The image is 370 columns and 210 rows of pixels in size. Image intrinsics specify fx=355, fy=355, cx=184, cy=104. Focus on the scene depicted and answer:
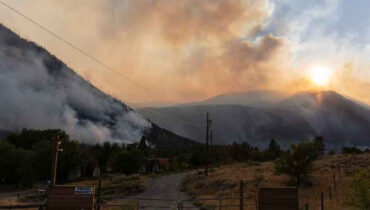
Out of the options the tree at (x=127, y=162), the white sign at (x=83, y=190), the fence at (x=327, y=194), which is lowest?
the fence at (x=327, y=194)

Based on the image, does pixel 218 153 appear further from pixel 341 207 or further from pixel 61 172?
pixel 341 207

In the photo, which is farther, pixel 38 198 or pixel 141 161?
pixel 141 161

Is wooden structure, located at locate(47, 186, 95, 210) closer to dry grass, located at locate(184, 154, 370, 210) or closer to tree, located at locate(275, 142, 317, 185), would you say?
dry grass, located at locate(184, 154, 370, 210)

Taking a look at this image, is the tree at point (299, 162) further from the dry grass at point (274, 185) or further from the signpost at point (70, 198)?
the signpost at point (70, 198)

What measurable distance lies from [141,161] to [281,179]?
213 feet

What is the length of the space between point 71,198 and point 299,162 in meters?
38.7

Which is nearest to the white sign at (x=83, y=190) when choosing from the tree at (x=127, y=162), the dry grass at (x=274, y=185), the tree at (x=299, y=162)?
the dry grass at (x=274, y=185)

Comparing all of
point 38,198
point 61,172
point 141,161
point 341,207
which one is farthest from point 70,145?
point 341,207

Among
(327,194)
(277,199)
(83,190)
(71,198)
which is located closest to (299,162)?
(327,194)

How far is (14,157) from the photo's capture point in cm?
8962

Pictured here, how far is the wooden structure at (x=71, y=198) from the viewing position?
22.0m

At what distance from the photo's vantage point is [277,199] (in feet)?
79.9

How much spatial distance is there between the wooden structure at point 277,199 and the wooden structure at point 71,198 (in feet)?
37.1

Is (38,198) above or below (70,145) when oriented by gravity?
below
